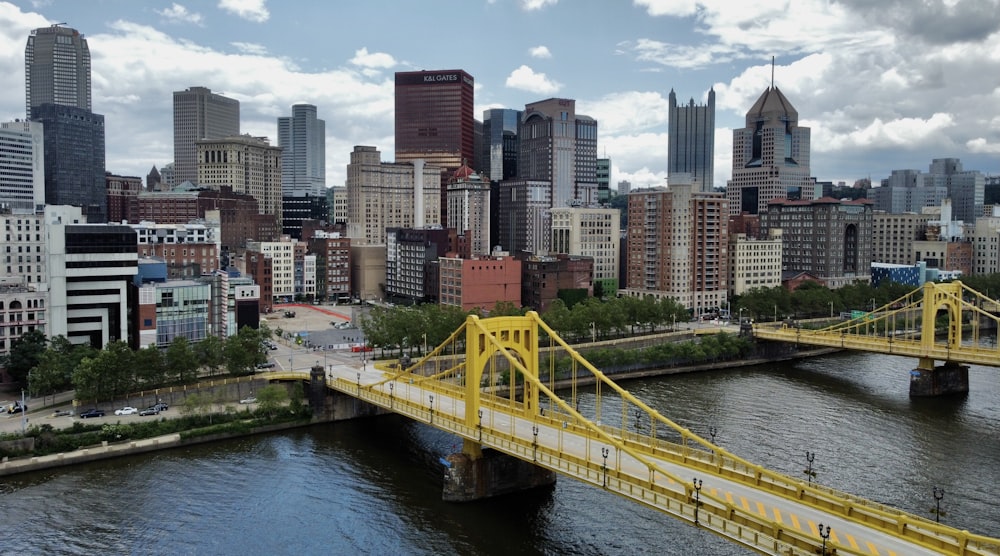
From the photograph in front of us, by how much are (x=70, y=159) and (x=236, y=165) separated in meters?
38.8

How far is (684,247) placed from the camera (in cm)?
10494

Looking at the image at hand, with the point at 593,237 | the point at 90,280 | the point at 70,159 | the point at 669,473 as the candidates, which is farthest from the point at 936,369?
the point at 70,159

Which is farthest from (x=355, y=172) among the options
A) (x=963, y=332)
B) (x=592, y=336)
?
(x=963, y=332)

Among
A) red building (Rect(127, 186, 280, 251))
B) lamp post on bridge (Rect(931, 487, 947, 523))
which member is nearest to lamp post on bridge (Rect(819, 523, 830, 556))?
lamp post on bridge (Rect(931, 487, 947, 523))

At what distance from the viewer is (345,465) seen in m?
43.9

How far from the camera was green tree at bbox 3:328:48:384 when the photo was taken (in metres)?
55.4

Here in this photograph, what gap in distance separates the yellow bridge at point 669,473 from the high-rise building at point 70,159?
165027mm

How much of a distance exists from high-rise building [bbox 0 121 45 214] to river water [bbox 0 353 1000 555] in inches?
5719

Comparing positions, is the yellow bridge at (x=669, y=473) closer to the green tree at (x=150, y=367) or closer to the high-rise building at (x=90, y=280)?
the green tree at (x=150, y=367)

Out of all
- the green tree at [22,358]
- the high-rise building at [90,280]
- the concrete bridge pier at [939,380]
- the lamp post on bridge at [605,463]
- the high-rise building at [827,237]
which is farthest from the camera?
the high-rise building at [827,237]

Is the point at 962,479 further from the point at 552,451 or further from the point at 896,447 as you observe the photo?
the point at 552,451

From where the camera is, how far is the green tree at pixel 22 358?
55438mm

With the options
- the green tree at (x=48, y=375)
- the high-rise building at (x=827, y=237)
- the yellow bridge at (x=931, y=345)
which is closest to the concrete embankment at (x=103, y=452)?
the green tree at (x=48, y=375)

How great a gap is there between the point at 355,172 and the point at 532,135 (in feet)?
148
